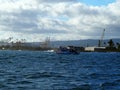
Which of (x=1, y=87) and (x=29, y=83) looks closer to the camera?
(x=1, y=87)

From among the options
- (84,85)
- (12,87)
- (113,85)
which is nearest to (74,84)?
(84,85)

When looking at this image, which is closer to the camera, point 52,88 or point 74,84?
point 52,88

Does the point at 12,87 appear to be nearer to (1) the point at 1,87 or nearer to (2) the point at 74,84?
(1) the point at 1,87

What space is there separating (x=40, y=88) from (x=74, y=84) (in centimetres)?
558

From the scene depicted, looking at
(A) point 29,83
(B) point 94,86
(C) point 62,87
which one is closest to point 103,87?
(B) point 94,86

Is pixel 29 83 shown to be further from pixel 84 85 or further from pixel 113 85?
pixel 113 85

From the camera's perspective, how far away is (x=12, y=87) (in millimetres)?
42438

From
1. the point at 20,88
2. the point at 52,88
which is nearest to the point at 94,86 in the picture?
the point at 52,88

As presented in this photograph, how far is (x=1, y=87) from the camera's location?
138ft

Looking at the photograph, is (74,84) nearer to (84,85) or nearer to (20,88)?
(84,85)

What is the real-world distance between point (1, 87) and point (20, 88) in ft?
6.20

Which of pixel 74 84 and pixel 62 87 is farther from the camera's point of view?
pixel 74 84

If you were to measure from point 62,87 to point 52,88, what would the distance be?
1.44 metres

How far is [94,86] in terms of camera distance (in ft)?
145
